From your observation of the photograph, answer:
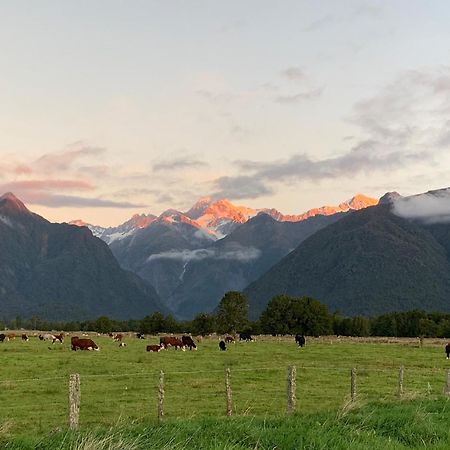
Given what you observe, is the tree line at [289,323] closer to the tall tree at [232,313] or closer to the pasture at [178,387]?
the tall tree at [232,313]

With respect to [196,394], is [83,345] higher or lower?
lower

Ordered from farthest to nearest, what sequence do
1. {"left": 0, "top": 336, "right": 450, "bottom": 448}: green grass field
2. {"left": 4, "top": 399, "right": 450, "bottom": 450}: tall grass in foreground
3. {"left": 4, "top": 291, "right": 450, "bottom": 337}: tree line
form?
{"left": 4, "top": 291, "right": 450, "bottom": 337}: tree line → {"left": 0, "top": 336, "right": 450, "bottom": 448}: green grass field → {"left": 4, "top": 399, "right": 450, "bottom": 450}: tall grass in foreground

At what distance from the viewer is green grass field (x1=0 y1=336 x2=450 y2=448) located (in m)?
24.9

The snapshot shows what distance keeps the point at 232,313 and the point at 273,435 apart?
110600mm

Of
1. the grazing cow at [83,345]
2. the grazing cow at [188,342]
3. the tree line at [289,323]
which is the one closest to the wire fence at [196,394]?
the grazing cow at [83,345]

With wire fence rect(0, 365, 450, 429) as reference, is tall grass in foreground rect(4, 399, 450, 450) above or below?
above

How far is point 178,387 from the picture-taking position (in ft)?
112

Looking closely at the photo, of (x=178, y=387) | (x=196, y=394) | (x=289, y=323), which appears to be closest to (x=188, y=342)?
(x=178, y=387)

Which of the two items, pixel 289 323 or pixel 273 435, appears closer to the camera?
pixel 273 435

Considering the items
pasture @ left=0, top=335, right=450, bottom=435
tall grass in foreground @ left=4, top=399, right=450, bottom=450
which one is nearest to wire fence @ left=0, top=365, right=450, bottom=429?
pasture @ left=0, top=335, right=450, bottom=435

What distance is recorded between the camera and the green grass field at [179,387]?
24922 millimetres

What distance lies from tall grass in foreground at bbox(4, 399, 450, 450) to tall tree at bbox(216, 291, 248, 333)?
348 feet

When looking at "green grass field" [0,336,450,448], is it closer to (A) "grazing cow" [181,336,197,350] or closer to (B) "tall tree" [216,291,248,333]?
(A) "grazing cow" [181,336,197,350]

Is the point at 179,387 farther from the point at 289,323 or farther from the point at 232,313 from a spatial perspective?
the point at 289,323
